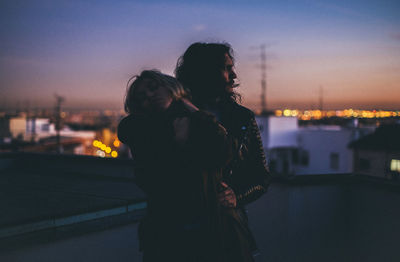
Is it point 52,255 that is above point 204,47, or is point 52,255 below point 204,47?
below

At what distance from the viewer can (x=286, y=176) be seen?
4.34m

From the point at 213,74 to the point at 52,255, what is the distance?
2.22 meters

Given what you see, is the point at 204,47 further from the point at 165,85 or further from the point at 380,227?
the point at 380,227

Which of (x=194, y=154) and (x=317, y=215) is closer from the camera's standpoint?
(x=194, y=154)

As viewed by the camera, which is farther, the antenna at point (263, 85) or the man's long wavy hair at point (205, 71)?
the antenna at point (263, 85)

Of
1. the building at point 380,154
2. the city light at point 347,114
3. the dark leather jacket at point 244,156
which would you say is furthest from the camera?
the city light at point 347,114

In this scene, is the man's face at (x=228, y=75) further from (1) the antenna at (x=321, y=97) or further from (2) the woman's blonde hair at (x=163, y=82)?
(1) the antenna at (x=321, y=97)

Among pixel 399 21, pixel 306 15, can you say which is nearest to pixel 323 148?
pixel 306 15

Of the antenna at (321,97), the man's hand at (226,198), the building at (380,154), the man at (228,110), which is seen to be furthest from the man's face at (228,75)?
the antenna at (321,97)

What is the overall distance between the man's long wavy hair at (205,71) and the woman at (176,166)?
9.2 inches

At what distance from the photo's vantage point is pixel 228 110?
1.12m

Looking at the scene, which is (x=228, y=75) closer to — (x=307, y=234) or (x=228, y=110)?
(x=228, y=110)

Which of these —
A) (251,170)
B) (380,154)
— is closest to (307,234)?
(251,170)

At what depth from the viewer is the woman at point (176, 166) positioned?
0.84 metres
